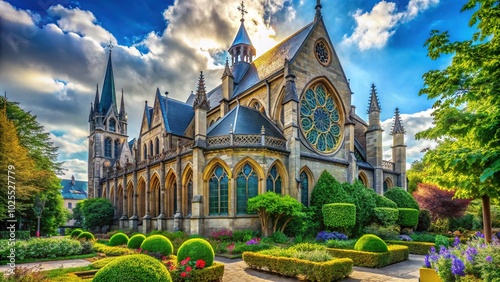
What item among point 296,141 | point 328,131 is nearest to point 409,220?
point 328,131

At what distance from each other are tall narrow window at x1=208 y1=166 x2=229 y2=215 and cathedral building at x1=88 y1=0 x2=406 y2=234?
0.07 m

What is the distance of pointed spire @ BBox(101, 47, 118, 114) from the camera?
49812mm

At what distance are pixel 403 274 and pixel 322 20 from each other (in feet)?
76.8

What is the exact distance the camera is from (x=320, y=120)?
2705 centimetres

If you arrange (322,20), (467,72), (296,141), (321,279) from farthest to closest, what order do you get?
(322,20), (296,141), (321,279), (467,72)

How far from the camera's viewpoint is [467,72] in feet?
25.1

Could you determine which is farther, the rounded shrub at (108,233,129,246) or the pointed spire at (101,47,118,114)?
the pointed spire at (101,47,118,114)

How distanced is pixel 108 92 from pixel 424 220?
158 feet

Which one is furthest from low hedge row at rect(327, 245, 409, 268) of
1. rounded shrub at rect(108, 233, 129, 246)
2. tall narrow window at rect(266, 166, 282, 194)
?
rounded shrub at rect(108, 233, 129, 246)

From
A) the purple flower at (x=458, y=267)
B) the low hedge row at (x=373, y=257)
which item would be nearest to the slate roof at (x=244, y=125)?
the low hedge row at (x=373, y=257)

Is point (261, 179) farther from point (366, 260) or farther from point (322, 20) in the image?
point (322, 20)

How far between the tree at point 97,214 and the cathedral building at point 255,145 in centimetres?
109

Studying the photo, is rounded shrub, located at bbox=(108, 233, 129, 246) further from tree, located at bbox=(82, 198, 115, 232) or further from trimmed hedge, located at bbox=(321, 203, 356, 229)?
tree, located at bbox=(82, 198, 115, 232)

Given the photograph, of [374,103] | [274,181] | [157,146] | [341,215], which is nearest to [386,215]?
[341,215]
